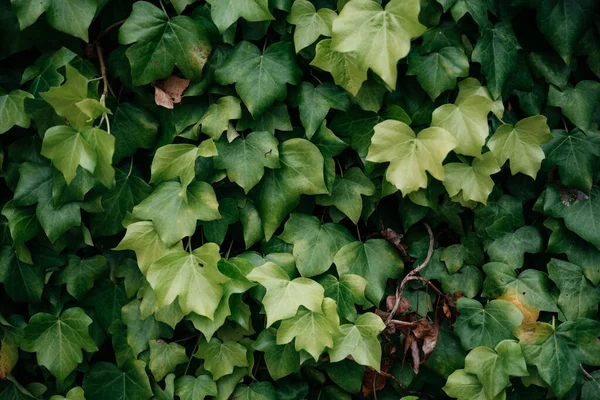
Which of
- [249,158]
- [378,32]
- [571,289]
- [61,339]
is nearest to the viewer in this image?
[378,32]

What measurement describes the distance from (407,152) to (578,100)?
63 cm

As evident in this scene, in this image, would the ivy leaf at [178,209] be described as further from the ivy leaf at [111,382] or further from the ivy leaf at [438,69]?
the ivy leaf at [438,69]

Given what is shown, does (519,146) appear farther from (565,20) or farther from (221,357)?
(221,357)

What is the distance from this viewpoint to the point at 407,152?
1.75 m

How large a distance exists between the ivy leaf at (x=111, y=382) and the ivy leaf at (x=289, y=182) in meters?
0.77

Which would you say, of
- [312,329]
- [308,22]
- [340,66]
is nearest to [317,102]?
[340,66]

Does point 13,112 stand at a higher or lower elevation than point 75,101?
lower

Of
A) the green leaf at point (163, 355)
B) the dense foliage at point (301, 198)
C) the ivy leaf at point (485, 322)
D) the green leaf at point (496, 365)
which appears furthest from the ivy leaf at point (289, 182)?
the green leaf at point (496, 365)

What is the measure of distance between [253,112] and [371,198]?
0.50 m

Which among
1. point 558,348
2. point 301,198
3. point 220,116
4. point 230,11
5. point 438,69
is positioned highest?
point 230,11

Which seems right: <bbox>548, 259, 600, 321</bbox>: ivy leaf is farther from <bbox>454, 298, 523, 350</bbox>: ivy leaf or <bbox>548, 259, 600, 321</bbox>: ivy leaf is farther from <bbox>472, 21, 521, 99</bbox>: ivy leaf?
<bbox>472, 21, 521, 99</bbox>: ivy leaf

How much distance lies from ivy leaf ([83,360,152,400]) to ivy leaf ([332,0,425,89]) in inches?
53.9

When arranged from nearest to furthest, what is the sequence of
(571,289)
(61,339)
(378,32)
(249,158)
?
1. (378,32)
2. (249,158)
3. (571,289)
4. (61,339)

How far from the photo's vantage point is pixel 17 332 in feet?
6.92
